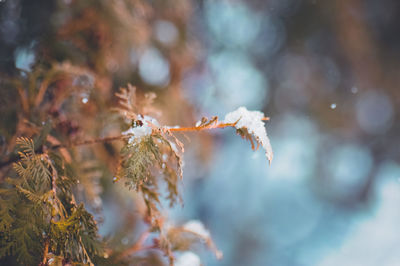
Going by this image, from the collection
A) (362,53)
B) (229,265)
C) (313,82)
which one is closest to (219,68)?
(313,82)

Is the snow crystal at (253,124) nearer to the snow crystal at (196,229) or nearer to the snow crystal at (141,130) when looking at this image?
the snow crystal at (141,130)

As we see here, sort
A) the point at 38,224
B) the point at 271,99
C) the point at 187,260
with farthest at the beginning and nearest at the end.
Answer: the point at 271,99 → the point at 187,260 → the point at 38,224

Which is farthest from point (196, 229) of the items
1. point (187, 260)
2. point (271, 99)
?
point (271, 99)

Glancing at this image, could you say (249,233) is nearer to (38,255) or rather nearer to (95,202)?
(95,202)

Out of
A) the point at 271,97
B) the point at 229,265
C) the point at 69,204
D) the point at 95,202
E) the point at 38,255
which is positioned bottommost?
the point at 38,255

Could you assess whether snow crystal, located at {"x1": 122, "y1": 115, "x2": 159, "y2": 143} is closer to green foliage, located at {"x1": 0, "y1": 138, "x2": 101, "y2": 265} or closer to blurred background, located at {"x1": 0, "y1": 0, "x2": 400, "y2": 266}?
green foliage, located at {"x1": 0, "y1": 138, "x2": 101, "y2": 265}

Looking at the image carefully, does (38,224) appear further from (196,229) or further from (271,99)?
(271,99)
